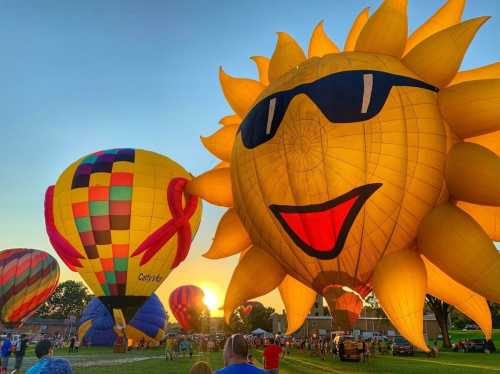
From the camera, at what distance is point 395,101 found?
705cm

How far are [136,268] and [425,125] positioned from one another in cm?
1382

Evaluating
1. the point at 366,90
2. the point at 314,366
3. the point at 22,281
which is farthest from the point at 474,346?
the point at 366,90

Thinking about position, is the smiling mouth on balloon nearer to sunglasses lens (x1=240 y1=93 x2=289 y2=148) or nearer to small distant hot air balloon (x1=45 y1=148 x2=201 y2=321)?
sunglasses lens (x1=240 y1=93 x2=289 y2=148)

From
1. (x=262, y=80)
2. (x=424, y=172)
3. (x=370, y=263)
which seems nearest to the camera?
(x=424, y=172)

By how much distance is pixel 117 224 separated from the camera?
1838cm

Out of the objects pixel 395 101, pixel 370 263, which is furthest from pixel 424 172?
pixel 370 263

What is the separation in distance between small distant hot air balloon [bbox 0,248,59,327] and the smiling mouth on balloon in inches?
1168

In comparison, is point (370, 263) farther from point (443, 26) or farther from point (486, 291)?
point (443, 26)

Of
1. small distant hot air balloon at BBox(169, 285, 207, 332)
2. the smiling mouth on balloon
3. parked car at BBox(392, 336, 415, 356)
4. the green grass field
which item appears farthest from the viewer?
small distant hot air balloon at BBox(169, 285, 207, 332)

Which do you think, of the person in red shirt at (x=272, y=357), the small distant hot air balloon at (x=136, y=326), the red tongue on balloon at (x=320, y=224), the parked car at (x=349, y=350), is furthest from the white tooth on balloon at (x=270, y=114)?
the small distant hot air balloon at (x=136, y=326)

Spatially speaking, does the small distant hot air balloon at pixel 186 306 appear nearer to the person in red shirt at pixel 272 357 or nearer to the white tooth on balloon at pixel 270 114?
the person in red shirt at pixel 272 357

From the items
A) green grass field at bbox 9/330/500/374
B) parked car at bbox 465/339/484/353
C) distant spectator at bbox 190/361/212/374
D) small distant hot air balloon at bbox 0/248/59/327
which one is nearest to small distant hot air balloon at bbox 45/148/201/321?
green grass field at bbox 9/330/500/374

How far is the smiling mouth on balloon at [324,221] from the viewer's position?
22.7 feet

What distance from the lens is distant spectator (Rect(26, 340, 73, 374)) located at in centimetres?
460
